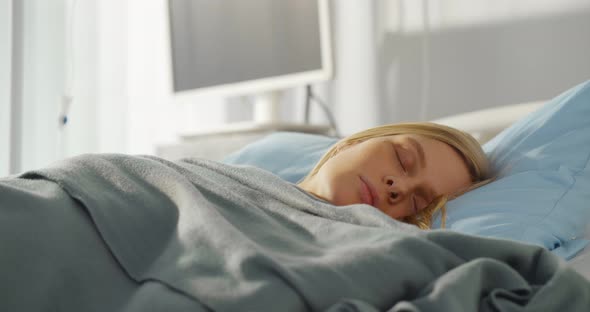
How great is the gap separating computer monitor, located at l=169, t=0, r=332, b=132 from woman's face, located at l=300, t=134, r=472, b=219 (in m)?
1.01

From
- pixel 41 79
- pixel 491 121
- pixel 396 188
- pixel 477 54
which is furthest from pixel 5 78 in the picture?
pixel 396 188

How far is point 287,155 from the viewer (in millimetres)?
1570

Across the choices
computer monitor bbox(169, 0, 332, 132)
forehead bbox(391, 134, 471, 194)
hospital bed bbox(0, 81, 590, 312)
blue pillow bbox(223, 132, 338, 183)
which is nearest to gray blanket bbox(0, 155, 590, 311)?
hospital bed bbox(0, 81, 590, 312)

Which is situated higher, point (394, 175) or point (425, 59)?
point (425, 59)

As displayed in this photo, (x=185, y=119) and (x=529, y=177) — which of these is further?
(x=185, y=119)

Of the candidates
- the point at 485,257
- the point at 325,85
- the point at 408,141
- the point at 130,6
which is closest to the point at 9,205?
the point at 485,257

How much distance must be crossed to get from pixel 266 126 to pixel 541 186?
1.16m

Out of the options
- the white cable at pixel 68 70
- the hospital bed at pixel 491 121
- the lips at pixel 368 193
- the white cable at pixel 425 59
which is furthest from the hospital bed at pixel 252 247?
the white cable at pixel 68 70

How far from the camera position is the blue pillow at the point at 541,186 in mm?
1039

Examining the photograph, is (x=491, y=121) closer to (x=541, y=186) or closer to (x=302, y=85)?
(x=541, y=186)

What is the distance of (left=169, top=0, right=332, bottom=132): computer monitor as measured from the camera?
2.28m

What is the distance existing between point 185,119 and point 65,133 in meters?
0.51

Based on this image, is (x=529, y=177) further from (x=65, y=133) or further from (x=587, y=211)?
(x=65, y=133)

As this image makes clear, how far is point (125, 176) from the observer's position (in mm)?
943
